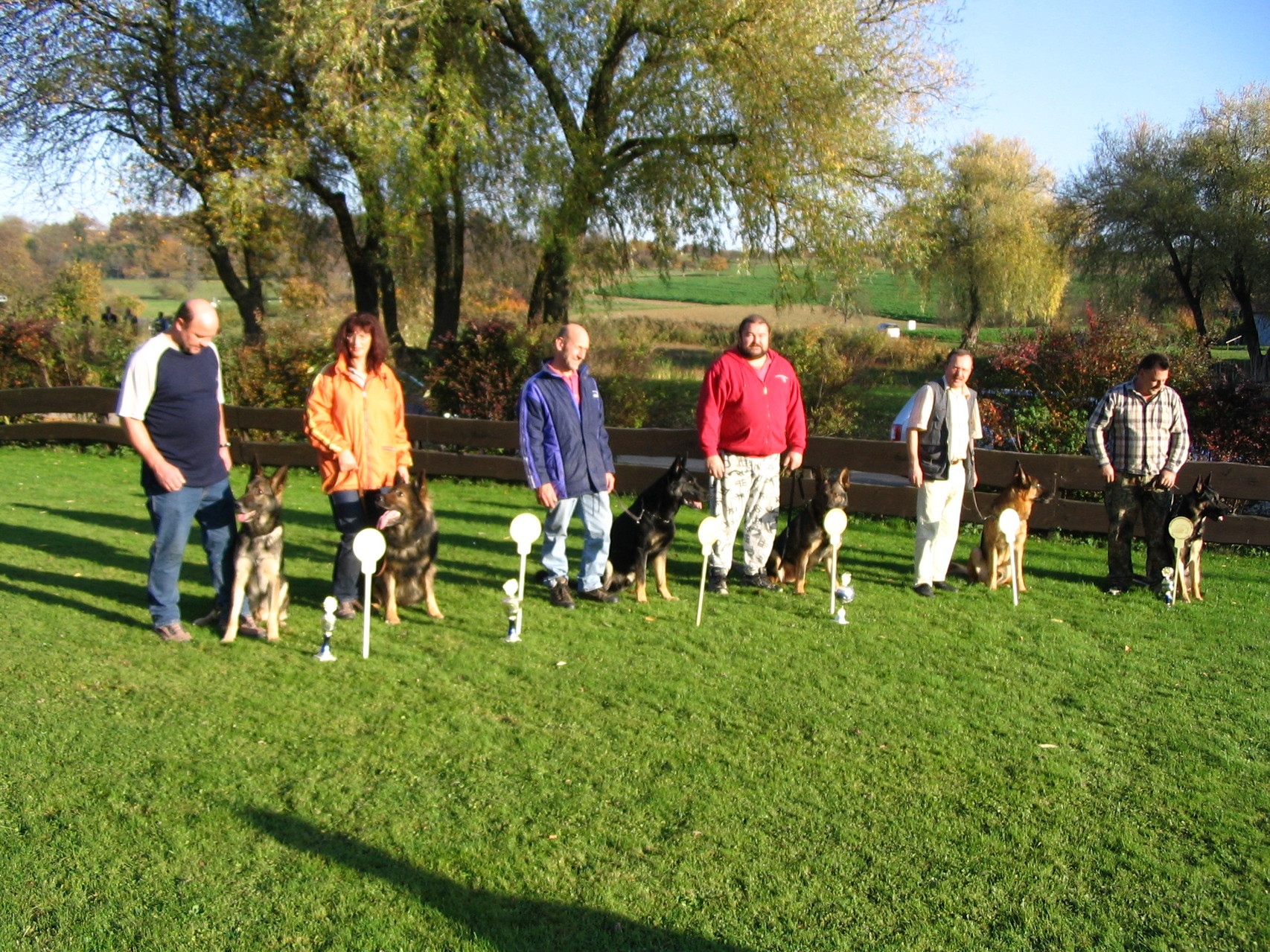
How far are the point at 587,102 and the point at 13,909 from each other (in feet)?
51.7

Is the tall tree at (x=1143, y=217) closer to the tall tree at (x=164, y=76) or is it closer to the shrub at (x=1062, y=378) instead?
the shrub at (x=1062, y=378)

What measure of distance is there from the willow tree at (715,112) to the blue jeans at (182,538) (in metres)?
10.3

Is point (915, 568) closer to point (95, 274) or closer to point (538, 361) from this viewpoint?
point (538, 361)

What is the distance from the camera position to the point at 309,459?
1287 centimetres

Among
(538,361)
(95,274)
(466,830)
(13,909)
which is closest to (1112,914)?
(466,830)

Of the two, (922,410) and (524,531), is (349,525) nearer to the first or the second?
(524,531)

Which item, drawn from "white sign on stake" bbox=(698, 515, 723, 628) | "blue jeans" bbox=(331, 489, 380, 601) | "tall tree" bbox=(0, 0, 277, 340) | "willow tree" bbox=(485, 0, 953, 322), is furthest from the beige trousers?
"tall tree" bbox=(0, 0, 277, 340)

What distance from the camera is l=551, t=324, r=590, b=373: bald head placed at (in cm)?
653

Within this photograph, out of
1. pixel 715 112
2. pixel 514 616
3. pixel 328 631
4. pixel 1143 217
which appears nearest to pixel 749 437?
pixel 514 616

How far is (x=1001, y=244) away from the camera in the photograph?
35.1m

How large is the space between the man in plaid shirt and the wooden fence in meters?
1.42

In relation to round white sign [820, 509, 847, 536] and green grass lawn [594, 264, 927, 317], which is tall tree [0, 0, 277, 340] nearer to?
round white sign [820, 509, 847, 536]

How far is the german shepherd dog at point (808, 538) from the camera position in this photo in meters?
7.46

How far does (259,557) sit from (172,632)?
667mm
